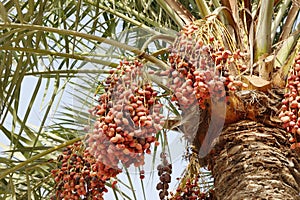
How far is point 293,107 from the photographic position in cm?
185

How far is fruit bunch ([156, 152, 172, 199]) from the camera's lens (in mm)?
2320

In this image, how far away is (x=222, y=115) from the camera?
7.01 ft

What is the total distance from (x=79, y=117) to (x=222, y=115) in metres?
0.58

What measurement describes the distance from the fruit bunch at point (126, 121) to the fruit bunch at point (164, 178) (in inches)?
16.3

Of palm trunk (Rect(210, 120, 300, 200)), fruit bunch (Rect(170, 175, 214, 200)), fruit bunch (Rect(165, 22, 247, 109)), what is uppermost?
fruit bunch (Rect(165, 22, 247, 109))

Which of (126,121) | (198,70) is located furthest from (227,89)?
(126,121)

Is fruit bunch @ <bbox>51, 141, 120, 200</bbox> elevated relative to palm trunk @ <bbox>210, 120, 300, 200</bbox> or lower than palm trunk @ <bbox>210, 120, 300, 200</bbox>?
elevated

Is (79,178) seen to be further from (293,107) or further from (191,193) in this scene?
(293,107)

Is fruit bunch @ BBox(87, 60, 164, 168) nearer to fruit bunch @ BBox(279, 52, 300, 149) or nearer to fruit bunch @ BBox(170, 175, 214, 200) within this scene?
fruit bunch @ BBox(279, 52, 300, 149)

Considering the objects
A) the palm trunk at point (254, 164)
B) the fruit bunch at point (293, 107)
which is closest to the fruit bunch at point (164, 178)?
the palm trunk at point (254, 164)

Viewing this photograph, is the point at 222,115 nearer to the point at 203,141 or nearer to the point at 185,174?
the point at 203,141

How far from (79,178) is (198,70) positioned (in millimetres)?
673

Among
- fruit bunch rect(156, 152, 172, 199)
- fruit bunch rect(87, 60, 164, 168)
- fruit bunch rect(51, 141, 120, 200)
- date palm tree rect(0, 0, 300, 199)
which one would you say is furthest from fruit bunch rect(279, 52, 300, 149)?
fruit bunch rect(51, 141, 120, 200)

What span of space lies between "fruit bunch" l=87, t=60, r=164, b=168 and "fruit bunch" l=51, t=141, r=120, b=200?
0.76 ft
